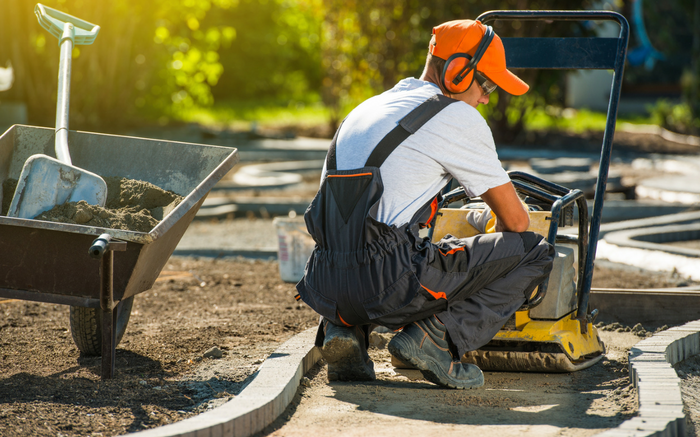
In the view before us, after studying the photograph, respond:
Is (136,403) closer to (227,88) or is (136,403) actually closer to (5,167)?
(5,167)

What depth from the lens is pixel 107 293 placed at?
3.03 meters

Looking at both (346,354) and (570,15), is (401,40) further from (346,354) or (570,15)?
(346,354)

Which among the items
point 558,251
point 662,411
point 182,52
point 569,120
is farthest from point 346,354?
point 569,120

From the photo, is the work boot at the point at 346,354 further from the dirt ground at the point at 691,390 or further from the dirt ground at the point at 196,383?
the dirt ground at the point at 691,390

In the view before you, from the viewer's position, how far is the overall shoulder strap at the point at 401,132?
9.78 ft

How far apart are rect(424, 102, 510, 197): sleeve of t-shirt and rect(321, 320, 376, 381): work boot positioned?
79 centimetres

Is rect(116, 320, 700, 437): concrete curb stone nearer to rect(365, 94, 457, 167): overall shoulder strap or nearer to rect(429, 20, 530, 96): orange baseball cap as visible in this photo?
rect(365, 94, 457, 167): overall shoulder strap

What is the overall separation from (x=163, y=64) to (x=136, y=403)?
52.1 ft

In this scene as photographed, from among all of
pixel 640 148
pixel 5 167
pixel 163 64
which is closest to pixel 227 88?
pixel 163 64

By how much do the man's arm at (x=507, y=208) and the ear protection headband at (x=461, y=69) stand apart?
452mm

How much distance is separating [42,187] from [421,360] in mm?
1899

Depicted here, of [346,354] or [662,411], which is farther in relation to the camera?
[346,354]

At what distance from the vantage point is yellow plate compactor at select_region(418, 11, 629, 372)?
11.1ft

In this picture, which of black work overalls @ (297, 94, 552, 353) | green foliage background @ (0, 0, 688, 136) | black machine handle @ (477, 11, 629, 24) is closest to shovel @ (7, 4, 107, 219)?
black work overalls @ (297, 94, 552, 353)
